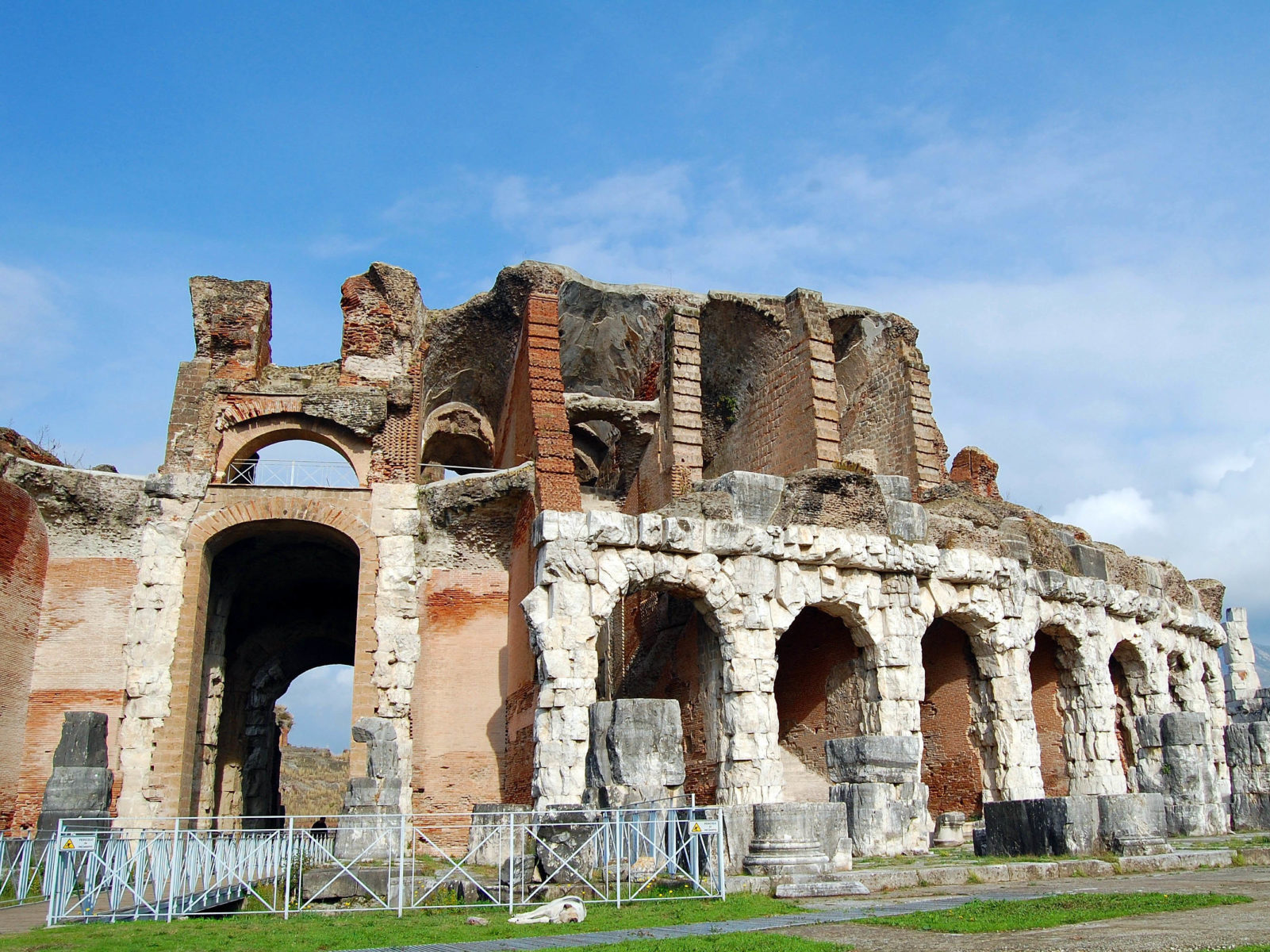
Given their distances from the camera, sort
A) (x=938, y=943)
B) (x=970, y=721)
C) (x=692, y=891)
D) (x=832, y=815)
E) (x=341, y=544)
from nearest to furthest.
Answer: (x=938, y=943), (x=692, y=891), (x=832, y=815), (x=970, y=721), (x=341, y=544)

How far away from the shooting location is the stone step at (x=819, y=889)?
9.13 meters

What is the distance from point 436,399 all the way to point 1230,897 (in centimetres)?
1786

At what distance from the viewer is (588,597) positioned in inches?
561

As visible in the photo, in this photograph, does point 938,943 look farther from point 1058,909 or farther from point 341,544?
point 341,544

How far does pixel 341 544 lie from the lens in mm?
18766

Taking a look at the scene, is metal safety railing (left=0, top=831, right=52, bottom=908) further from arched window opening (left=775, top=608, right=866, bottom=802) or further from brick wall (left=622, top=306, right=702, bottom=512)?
brick wall (left=622, top=306, right=702, bottom=512)

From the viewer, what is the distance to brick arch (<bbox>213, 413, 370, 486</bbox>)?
17.9 meters

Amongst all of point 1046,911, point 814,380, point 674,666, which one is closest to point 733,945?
point 1046,911

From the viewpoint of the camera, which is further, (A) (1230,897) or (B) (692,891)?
(B) (692,891)

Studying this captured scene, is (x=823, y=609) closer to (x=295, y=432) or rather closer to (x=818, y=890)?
(x=818, y=890)

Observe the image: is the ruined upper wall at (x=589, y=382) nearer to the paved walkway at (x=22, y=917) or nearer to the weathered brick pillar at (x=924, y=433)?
the weathered brick pillar at (x=924, y=433)

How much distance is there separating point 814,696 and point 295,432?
9889 millimetres

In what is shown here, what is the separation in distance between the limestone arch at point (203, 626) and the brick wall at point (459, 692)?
92 cm

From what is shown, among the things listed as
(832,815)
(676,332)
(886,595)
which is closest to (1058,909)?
(832,815)
